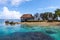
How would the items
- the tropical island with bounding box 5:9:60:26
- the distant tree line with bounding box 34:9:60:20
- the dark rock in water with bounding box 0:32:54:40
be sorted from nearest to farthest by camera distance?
the dark rock in water with bounding box 0:32:54:40 < the distant tree line with bounding box 34:9:60:20 < the tropical island with bounding box 5:9:60:26

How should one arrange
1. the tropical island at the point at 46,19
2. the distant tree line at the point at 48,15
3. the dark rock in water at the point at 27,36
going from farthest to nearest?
the tropical island at the point at 46,19 → the distant tree line at the point at 48,15 → the dark rock in water at the point at 27,36

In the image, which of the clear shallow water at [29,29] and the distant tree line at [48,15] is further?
the distant tree line at [48,15]

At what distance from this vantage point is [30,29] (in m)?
6.39

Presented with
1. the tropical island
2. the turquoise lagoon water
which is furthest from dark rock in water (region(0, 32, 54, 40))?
the tropical island

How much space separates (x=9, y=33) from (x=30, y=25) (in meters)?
1.22

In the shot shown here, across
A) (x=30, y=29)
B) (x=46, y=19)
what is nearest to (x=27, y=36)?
(x=30, y=29)

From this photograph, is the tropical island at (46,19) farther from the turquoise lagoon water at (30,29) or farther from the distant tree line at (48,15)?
the turquoise lagoon water at (30,29)

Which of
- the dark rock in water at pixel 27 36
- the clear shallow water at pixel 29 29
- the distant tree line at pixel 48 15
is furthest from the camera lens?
the distant tree line at pixel 48 15

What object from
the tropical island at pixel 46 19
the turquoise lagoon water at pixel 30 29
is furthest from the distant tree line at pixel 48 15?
the turquoise lagoon water at pixel 30 29

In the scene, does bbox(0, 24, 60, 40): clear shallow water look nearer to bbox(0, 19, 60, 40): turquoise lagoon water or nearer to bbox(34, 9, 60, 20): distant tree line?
bbox(0, 19, 60, 40): turquoise lagoon water

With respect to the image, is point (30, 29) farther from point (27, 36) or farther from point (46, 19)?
point (46, 19)

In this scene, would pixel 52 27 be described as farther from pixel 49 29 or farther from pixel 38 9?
pixel 38 9

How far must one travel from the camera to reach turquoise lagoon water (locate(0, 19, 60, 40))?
6.02 meters

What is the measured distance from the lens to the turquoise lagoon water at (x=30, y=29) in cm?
602
